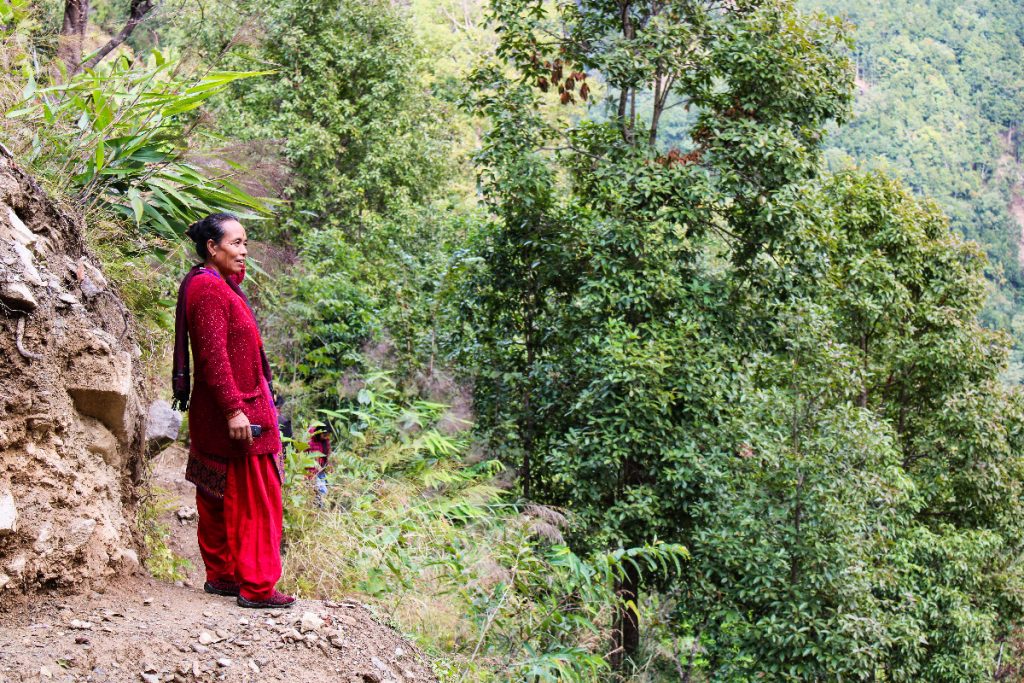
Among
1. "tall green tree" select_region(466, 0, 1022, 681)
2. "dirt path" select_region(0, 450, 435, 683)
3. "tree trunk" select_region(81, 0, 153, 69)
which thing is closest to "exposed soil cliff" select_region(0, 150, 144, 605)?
"dirt path" select_region(0, 450, 435, 683)

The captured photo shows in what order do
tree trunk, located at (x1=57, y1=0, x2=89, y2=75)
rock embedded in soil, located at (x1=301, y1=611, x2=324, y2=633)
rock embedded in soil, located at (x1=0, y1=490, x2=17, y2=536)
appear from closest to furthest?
rock embedded in soil, located at (x1=0, y1=490, x2=17, y2=536), rock embedded in soil, located at (x1=301, y1=611, x2=324, y2=633), tree trunk, located at (x1=57, y1=0, x2=89, y2=75)

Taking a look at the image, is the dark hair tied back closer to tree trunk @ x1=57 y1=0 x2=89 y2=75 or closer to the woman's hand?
the woman's hand

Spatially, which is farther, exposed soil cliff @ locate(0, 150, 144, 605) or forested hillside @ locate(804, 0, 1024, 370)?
forested hillside @ locate(804, 0, 1024, 370)

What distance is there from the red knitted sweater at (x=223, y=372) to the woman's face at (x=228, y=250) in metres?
0.07

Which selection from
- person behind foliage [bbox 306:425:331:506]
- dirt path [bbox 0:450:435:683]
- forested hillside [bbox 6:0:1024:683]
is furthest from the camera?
person behind foliage [bbox 306:425:331:506]

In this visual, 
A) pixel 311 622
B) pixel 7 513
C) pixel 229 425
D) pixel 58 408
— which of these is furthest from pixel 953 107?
pixel 7 513

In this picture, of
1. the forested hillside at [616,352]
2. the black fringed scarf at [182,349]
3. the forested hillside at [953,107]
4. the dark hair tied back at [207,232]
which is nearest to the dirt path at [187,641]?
the forested hillside at [616,352]

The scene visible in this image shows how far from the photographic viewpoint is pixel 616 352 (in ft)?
26.3

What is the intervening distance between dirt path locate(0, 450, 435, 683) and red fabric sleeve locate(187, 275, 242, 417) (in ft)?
2.61

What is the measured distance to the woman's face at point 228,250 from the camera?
377 cm

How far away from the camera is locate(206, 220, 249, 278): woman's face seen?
149 inches

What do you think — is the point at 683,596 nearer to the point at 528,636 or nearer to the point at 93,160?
the point at 528,636

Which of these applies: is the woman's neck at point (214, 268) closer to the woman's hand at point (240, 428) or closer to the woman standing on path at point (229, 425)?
the woman standing on path at point (229, 425)

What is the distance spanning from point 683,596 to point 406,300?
5.57 m
